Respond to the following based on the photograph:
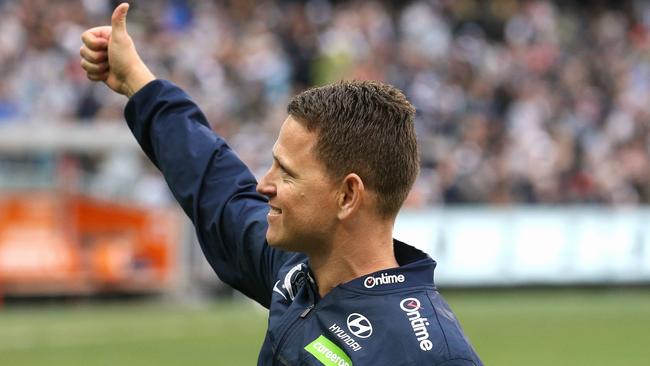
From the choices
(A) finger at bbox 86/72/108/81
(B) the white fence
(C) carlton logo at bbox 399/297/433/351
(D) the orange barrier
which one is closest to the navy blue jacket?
(C) carlton logo at bbox 399/297/433/351

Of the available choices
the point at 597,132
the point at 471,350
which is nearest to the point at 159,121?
the point at 471,350

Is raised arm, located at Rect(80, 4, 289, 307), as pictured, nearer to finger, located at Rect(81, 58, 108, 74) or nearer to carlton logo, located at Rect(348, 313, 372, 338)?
finger, located at Rect(81, 58, 108, 74)

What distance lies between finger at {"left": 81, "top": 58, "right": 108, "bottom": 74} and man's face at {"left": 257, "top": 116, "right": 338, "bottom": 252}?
962mm

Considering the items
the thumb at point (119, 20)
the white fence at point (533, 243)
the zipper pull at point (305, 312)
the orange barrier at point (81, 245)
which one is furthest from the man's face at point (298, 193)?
the white fence at point (533, 243)

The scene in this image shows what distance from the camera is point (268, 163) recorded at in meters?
17.5

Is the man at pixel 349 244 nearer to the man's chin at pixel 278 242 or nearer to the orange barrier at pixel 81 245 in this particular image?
the man's chin at pixel 278 242

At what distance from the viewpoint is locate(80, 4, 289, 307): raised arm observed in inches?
172

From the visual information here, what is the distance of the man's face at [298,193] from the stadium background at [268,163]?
27.4ft

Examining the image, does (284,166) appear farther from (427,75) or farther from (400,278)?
(427,75)

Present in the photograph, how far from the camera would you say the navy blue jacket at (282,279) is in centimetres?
358

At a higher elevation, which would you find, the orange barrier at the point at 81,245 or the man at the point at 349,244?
the man at the point at 349,244

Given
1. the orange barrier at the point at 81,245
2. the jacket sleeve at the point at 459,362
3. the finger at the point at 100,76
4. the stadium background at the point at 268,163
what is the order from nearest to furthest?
the jacket sleeve at the point at 459,362 < the finger at the point at 100,76 < the stadium background at the point at 268,163 < the orange barrier at the point at 81,245

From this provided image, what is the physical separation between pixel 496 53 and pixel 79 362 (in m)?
13.8

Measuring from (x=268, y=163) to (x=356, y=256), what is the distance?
44.8 feet
